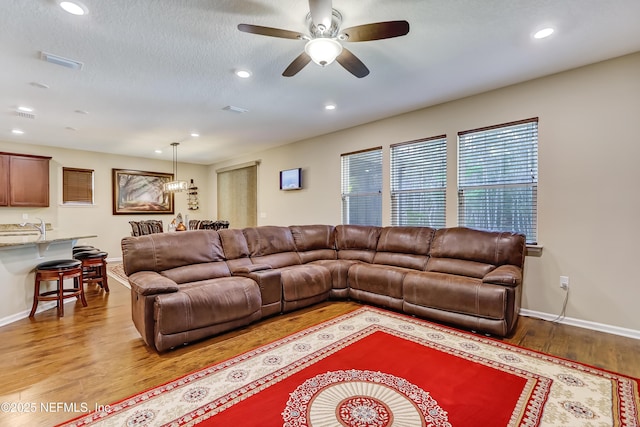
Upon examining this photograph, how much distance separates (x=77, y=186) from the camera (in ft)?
22.6

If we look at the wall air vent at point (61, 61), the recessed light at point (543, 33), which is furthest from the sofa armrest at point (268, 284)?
the recessed light at point (543, 33)

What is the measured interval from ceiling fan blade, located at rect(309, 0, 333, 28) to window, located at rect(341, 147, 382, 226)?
3.12 meters

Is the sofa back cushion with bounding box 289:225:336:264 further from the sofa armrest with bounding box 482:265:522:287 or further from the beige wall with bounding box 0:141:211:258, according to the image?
the beige wall with bounding box 0:141:211:258

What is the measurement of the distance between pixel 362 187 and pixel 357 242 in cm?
107

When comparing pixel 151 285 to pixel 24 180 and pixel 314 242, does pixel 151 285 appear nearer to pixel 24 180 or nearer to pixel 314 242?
pixel 314 242

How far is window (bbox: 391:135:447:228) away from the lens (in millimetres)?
4297

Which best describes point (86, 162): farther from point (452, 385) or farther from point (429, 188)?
point (452, 385)

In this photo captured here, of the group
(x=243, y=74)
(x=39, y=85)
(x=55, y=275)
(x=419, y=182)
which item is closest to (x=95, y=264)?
(x=55, y=275)

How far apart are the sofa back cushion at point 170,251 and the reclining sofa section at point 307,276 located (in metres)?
0.01

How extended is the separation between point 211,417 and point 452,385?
62.4 inches

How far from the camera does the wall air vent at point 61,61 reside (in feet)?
9.22

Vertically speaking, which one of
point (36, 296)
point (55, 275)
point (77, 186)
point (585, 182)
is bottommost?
point (36, 296)

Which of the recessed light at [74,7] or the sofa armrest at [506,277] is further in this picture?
the sofa armrest at [506,277]

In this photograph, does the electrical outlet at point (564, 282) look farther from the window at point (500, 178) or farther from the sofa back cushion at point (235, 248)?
the sofa back cushion at point (235, 248)
